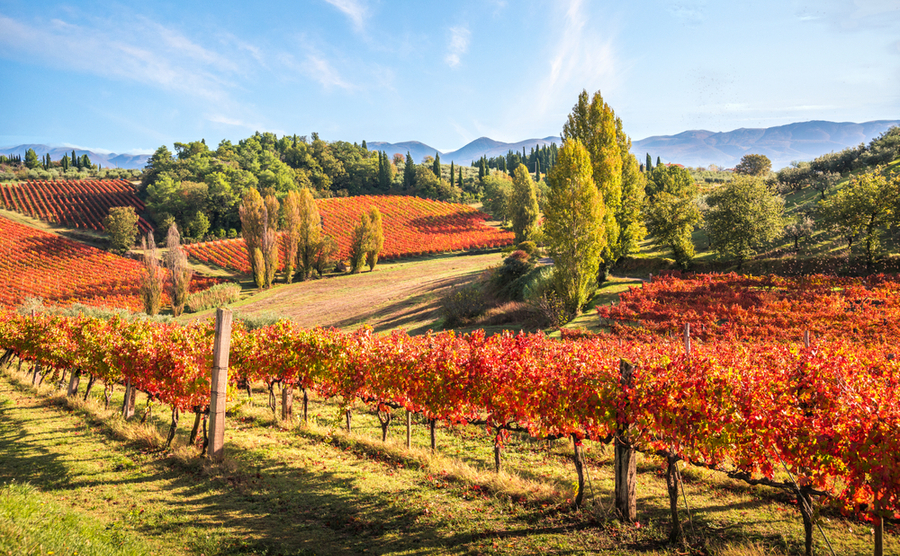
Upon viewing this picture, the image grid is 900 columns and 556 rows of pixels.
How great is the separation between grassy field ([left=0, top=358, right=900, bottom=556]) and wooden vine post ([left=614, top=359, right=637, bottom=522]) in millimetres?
258

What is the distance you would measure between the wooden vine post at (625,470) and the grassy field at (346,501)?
0.85 ft

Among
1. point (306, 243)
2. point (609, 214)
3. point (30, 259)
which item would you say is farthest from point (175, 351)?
point (30, 259)

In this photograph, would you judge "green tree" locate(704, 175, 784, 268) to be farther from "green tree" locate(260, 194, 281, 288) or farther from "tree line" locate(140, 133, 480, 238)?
"tree line" locate(140, 133, 480, 238)

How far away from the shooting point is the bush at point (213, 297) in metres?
42.4

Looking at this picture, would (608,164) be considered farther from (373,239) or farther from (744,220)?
(373,239)

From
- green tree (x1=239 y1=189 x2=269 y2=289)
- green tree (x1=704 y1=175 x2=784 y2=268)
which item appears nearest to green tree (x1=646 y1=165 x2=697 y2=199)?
green tree (x1=704 y1=175 x2=784 y2=268)

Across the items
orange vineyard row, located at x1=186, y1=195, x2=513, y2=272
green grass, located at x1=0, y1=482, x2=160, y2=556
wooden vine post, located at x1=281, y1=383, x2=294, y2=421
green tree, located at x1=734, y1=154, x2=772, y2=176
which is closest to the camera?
green grass, located at x1=0, y1=482, x2=160, y2=556

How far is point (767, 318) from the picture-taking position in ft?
58.2

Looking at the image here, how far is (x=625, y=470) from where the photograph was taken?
6.98m

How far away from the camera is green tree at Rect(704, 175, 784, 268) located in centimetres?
2794

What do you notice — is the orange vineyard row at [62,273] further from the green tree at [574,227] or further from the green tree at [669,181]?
the green tree at [669,181]

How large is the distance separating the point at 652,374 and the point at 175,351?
436 inches

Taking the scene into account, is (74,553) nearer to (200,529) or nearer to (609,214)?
(200,529)

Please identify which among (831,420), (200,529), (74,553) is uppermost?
(831,420)
